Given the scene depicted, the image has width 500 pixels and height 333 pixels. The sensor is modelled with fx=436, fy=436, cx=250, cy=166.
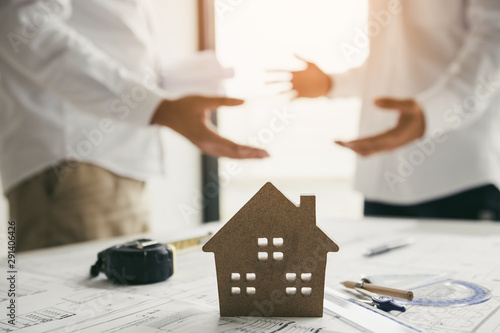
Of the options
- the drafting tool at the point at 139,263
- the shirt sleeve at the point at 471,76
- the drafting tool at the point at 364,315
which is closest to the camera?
the drafting tool at the point at 364,315

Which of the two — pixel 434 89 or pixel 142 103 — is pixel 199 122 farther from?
pixel 434 89

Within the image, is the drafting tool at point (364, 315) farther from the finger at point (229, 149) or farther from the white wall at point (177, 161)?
the white wall at point (177, 161)

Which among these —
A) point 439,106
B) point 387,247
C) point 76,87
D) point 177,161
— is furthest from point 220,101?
point 177,161

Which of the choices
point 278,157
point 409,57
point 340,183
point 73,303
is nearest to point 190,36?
point 278,157

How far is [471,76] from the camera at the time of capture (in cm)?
103

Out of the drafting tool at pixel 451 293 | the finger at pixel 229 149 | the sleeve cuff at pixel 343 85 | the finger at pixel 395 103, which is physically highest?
the sleeve cuff at pixel 343 85

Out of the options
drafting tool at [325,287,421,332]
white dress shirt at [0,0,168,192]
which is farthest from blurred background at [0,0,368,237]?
drafting tool at [325,287,421,332]

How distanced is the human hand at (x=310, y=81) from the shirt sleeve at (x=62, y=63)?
0.42 m

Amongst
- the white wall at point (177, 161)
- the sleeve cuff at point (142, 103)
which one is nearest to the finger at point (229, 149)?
the sleeve cuff at point (142, 103)

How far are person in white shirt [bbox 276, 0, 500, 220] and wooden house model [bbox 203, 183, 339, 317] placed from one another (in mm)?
604

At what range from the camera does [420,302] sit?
43 centimetres

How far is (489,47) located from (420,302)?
32.2 inches

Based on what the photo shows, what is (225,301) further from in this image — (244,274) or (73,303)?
(73,303)

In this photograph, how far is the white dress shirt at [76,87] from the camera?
3.03 feet
